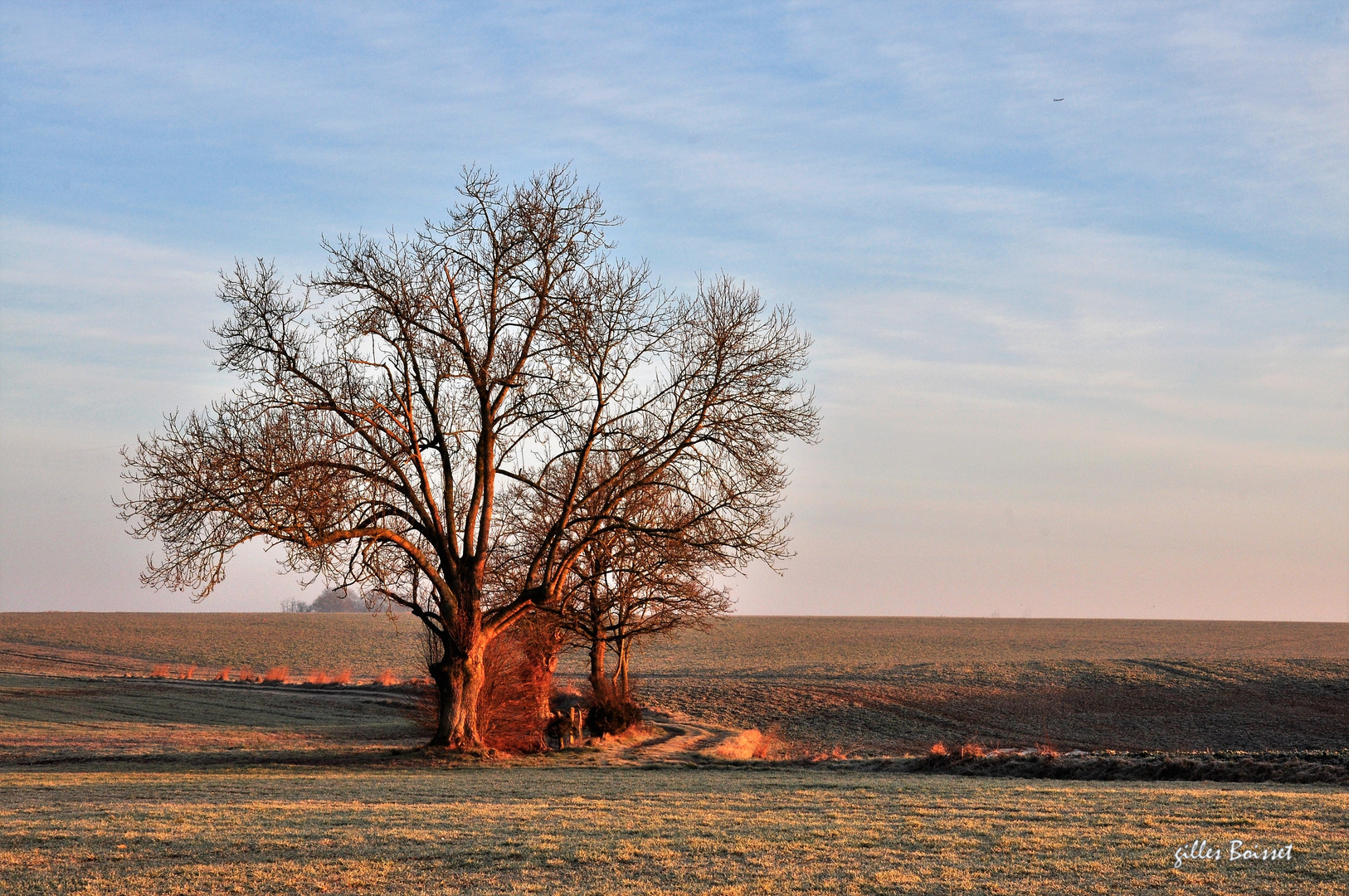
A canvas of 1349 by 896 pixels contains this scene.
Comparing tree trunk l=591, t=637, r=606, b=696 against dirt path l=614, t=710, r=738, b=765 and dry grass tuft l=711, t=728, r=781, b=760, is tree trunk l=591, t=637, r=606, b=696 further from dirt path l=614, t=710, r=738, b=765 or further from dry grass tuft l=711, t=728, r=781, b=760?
dry grass tuft l=711, t=728, r=781, b=760

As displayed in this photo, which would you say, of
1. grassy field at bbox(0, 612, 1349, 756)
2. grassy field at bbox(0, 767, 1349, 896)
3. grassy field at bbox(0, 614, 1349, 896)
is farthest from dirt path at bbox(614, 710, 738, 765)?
grassy field at bbox(0, 767, 1349, 896)

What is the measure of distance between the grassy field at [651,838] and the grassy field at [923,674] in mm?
16514

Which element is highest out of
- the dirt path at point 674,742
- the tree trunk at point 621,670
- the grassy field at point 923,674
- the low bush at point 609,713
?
the tree trunk at point 621,670

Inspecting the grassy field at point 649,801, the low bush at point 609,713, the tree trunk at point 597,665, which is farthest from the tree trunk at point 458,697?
the tree trunk at point 597,665

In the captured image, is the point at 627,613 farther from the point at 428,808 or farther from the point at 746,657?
the point at 746,657

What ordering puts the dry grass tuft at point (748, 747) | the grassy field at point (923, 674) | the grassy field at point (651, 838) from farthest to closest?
the grassy field at point (923, 674)
the dry grass tuft at point (748, 747)
the grassy field at point (651, 838)

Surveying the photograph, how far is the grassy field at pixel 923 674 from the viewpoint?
3572 cm

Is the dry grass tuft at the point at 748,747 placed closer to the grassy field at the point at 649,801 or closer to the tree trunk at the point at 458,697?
the grassy field at the point at 649,801

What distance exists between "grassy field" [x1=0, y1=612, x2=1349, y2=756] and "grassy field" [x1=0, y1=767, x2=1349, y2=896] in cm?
1651

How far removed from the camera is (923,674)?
164 feet

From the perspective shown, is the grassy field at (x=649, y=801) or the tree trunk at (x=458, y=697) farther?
the tree trunk at (x=458, y=697)

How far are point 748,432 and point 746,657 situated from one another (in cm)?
4534

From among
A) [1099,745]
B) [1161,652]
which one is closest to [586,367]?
[1099,745]

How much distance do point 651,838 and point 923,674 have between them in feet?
136
